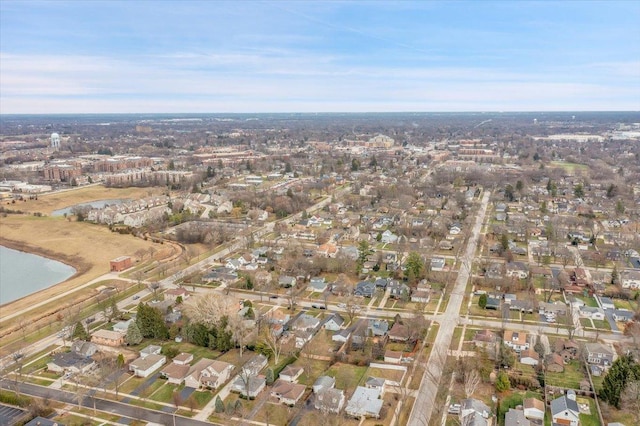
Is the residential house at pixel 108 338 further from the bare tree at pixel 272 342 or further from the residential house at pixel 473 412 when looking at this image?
the residential house at pixel 473 412

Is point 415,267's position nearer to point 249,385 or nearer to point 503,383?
point 503,383

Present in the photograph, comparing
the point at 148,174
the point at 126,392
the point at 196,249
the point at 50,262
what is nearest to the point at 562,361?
the point at 126,392

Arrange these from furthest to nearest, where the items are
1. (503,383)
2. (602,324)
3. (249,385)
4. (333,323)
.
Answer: (602,324) → (333,323) → (249,385) → (503,383)

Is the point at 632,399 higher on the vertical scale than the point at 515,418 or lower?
higher

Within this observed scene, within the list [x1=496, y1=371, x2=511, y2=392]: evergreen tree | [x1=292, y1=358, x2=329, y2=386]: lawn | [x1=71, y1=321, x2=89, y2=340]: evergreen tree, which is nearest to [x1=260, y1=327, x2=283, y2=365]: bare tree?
[x1=292, y1=358, x2=329, y2=386]: lawn

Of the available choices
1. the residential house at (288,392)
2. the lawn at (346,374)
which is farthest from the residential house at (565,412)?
the residential house at (288,392)

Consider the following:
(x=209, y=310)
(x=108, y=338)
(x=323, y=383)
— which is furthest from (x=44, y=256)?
(x=323, y=383)

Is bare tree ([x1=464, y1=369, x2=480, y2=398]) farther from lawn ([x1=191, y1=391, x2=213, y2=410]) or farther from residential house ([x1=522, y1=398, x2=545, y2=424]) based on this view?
lawn ([x1=191, y1=391, x2=213, y2=410])

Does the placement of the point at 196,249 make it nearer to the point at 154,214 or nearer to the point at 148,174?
the point at 154,214
